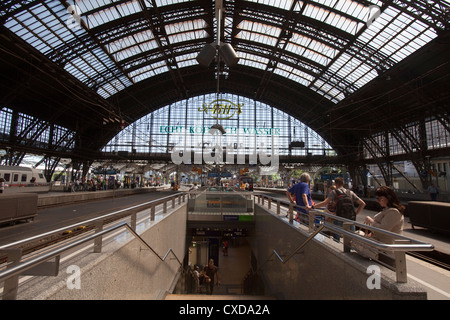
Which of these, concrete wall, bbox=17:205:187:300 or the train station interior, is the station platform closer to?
the train station interior

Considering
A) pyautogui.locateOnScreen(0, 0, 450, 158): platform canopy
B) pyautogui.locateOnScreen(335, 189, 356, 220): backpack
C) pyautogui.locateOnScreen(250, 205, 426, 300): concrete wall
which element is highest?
pyautogui.locateOnScreen(0, 0, 450, 158): platform canopy

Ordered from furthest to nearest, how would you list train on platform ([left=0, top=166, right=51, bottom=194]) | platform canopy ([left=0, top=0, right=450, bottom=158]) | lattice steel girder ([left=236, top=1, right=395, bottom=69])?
lattice steel girder ([left=236, top=1, right=395, bottom=69]) < train on platform ([left=0, top=166, right=51, bottom=194]) < platform canopy ([left=0, top=0, right=450, bottom=158])

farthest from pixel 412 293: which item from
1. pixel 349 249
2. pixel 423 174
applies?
pixel 423 174

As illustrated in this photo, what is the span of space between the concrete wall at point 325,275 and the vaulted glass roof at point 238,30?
18695 millimetres

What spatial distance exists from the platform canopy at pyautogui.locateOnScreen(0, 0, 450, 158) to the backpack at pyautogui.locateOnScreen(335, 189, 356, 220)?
50.6 ft

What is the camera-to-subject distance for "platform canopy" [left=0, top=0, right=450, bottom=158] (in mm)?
19172

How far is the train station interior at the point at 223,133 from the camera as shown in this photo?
4102 millimetres

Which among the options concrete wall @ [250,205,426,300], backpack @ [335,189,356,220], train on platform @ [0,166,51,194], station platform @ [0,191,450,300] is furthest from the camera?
train on platform @ [0,166,51,194]

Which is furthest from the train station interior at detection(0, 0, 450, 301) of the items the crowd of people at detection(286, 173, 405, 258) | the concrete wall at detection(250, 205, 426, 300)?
the crowd of people at detection(286, 173, 405, 258)

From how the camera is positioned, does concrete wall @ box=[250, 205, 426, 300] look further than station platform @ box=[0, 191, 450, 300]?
No

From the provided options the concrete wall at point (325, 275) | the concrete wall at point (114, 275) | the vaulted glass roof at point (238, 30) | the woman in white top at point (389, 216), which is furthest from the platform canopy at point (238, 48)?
the woman in white top at point (389, 216)

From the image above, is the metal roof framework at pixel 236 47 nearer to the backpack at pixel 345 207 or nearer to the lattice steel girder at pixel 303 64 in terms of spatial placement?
the lattice steel girder at pixel 303 64

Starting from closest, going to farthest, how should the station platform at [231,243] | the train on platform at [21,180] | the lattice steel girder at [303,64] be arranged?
the station platform at [231,243] → the train on platform at [21,180] → the lattice steel girder at [303,64]

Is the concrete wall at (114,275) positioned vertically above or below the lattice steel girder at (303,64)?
below
